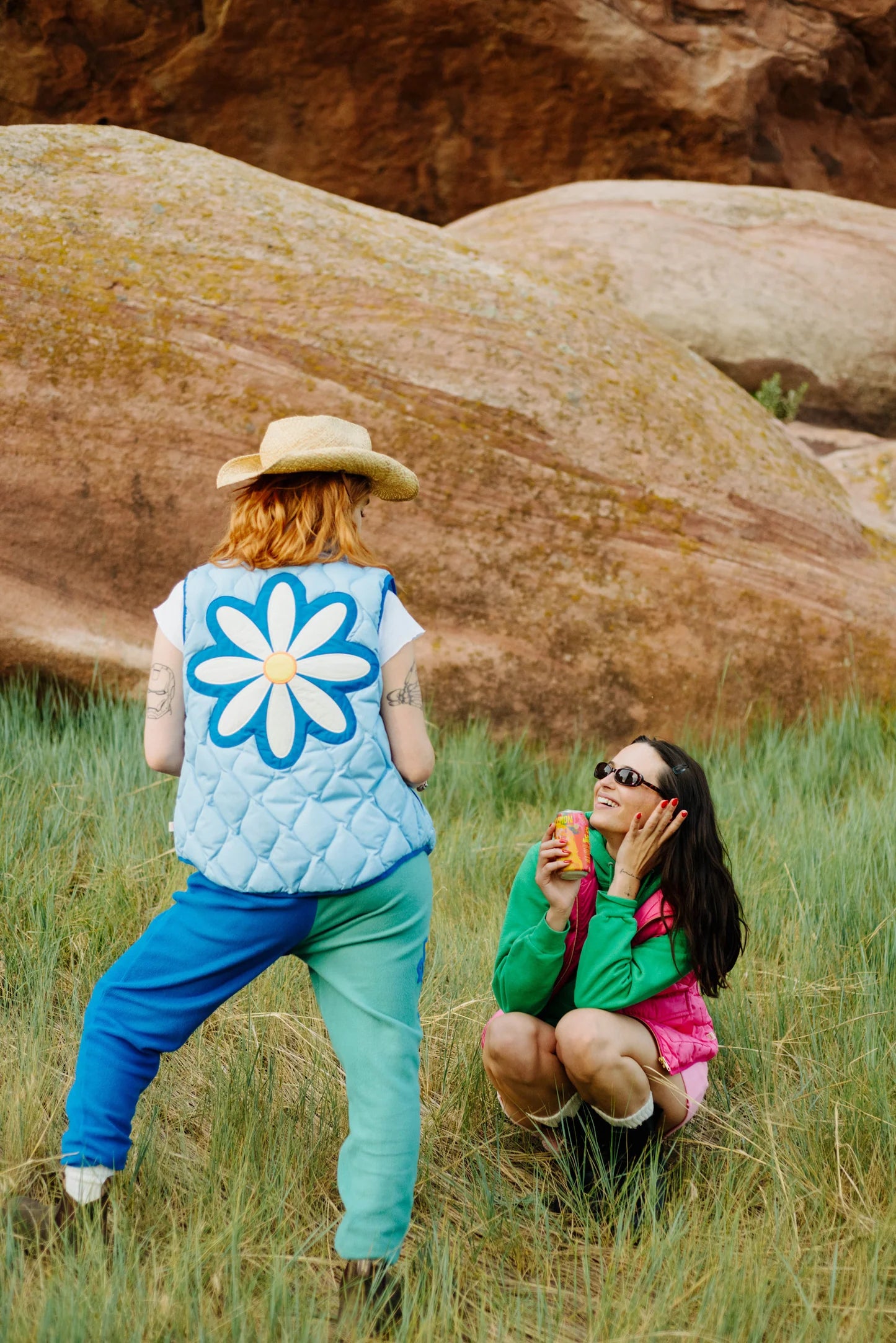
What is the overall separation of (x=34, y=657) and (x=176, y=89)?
541cm

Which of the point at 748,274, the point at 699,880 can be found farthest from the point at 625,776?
the point at 748,274

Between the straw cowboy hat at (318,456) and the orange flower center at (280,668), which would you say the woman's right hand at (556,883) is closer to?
the orange flower center at (280,668)

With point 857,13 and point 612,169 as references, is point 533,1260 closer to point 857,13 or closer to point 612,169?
point 612,169

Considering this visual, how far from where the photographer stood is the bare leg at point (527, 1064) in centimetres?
226

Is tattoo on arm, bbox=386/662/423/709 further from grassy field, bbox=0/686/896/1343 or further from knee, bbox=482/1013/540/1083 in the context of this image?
grassy field, bbox=0/686/896/1343

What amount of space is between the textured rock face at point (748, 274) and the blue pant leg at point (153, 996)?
516cm

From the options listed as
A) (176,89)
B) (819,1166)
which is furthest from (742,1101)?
(176,89)

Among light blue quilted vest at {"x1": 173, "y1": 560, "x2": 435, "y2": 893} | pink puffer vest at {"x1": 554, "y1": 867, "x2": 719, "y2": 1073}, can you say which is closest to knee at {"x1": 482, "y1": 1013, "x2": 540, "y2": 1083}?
pink puffer vest at {"x1": 554, "y1": 867, "x2": 719, "y2": 1073}

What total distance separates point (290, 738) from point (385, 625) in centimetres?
25

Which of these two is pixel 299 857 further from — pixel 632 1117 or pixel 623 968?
pixel 632 1117

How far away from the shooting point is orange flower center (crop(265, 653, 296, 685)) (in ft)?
6.43

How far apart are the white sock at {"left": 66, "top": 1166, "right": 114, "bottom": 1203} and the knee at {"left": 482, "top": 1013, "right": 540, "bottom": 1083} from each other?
0.73 metres

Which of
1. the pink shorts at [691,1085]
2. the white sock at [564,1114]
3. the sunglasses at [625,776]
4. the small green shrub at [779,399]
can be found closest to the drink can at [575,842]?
the sunglasses at [625,776]

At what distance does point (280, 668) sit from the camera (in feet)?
6.44
